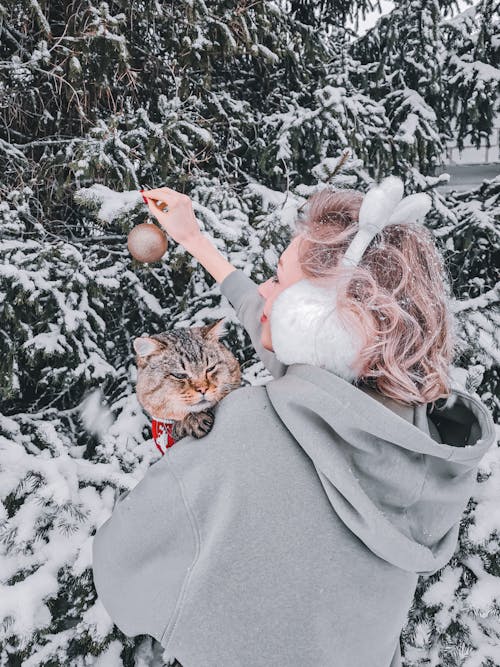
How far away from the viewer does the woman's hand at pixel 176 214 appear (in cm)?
187

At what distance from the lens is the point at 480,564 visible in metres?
2.53

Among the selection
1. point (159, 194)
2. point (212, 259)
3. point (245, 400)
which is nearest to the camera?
point (245, 400)

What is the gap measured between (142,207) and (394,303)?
191 cm

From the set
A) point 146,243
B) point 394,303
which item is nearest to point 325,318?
point 394,303

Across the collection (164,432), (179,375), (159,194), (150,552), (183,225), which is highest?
(159,194)

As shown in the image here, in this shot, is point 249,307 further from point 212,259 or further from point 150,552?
point 150,552

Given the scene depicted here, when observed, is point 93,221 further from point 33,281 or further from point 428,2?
point 428,2

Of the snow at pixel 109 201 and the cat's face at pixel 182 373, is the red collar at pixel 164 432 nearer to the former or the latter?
the cat's face at pixel 182 373

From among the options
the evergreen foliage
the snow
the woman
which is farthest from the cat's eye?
the snow

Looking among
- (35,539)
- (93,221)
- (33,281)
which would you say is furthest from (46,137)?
(35,539)

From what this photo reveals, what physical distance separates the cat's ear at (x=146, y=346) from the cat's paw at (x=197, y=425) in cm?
44

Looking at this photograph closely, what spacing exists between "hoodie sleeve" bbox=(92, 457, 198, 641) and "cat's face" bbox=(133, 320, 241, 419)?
0.45m

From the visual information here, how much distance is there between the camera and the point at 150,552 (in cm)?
108

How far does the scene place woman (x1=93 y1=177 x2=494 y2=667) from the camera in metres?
1.02
